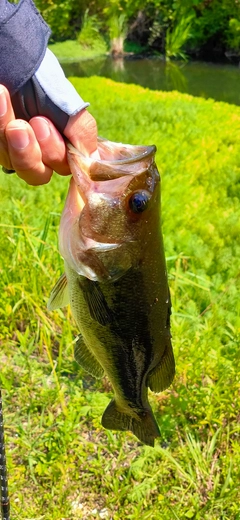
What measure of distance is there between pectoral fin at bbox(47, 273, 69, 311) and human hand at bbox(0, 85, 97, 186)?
37cm

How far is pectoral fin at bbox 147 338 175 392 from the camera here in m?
1.73

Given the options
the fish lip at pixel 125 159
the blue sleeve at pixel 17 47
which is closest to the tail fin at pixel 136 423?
the fish lip at pixel 125 159

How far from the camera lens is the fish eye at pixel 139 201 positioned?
146 centimetres

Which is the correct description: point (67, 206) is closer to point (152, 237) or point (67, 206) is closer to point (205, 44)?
point (152, 237)

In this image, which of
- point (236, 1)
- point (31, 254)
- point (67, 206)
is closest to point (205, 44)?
point (236, 1)

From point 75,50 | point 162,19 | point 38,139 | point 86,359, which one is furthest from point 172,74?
point 38,139

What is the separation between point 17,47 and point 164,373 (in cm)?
110

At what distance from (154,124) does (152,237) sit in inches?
242

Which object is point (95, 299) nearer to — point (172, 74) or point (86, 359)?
point (86, 359)

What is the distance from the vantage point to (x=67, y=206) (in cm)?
154

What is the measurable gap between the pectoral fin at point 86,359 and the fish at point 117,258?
0.09 m

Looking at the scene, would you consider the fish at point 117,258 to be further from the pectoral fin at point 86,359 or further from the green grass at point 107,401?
the green grass at point 107,401

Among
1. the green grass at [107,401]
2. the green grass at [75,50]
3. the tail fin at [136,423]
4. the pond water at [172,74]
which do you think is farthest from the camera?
the green grass at [75,50]

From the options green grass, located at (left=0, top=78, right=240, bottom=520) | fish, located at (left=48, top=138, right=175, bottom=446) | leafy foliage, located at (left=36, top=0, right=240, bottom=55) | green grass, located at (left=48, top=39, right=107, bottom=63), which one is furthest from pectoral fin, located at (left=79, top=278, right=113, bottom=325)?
green grass, located at (left=48, top=39, right=107, bottom=63)
